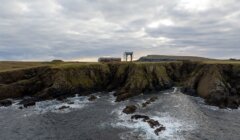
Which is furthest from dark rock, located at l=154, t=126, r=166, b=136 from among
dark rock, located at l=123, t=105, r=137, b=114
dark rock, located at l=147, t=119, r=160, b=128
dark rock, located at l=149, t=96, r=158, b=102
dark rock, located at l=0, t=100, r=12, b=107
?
dark rock, located at l=0, t=100, r=12, b=107

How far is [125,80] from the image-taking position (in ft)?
312

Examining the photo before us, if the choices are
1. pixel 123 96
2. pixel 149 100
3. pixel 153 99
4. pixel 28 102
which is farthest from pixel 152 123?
pixel 28 102

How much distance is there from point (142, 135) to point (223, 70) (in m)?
47.9

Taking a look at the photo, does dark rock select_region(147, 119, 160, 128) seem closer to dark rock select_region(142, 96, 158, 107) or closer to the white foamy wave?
the white foamy wave

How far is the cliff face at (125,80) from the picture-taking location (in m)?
79.8

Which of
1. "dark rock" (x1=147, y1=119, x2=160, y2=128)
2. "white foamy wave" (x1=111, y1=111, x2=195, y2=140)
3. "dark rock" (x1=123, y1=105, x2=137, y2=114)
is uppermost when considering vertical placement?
"dark rock" (x1=123, y1=105, x2=137, y2=114)

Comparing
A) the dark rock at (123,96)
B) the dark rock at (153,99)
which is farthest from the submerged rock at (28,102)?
the dark rock at (153,99)

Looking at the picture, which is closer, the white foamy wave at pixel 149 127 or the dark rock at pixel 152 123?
the white foamy wave at pixel 149 127

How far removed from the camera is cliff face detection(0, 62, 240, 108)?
262 ft

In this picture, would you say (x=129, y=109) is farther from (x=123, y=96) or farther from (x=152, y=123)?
(x=123, y=96)

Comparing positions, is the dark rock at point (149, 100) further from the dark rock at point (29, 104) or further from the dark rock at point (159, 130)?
the dark rock at point (29, 104)

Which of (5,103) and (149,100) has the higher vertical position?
(5,103)

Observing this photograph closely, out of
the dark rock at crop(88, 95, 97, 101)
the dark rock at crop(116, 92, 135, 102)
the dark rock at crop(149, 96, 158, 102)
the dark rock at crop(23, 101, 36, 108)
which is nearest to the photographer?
the dark rock at crop(23, 101, 36, 108)

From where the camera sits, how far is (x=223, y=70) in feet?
288
